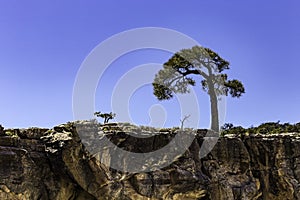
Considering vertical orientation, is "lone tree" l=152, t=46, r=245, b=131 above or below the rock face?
above

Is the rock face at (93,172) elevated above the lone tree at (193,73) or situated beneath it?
situated beneath

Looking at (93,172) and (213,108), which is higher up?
(213,108)

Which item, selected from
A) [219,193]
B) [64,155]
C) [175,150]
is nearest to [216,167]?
[219,193]

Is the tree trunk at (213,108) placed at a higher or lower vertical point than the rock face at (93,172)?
higher

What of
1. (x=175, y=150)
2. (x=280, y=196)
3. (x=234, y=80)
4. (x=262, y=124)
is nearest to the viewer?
(x=175, y=150)

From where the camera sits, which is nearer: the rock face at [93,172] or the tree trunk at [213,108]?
the rock face at [93,172]

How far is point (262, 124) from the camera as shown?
1623 inches

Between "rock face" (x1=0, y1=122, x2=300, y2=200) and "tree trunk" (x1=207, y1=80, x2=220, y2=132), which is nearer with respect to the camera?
"rock face" (x1=0, y1=122, x2=300, y2=200)

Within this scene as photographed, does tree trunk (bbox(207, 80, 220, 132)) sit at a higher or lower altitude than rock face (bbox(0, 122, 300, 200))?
higher

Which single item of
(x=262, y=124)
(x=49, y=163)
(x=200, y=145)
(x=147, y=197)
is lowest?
(x=147, y=197)

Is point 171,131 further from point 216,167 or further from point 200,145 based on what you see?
point 216,167

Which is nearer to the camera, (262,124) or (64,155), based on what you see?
(64,155)

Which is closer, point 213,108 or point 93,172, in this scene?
point 93,172

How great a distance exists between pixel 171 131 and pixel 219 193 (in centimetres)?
502
